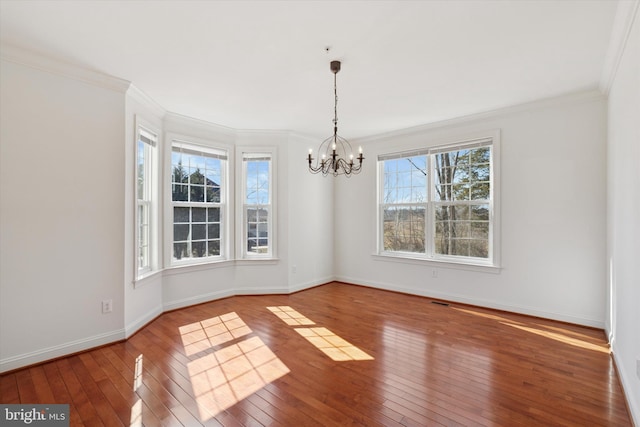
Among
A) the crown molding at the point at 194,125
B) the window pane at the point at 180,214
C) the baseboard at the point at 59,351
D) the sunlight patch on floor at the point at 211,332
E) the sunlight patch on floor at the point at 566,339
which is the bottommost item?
the sunlight patch on floor at the point at 211,332

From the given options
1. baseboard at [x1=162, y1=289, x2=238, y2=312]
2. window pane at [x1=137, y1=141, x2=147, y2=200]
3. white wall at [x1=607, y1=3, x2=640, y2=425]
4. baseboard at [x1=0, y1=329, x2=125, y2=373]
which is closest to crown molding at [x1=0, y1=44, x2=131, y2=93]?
window pane at [x1=137, y1=141, x2=147, y2=200]

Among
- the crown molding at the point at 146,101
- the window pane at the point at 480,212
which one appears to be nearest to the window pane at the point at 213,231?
the crown molding at the point at 146,101

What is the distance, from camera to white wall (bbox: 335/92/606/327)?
3.46 m

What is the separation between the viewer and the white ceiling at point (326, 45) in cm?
208

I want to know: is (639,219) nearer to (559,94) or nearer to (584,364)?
(584,364)

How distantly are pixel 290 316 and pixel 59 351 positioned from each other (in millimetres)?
2297

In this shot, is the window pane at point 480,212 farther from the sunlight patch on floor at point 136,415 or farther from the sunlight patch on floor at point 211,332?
the sunlight patch on floor at point 136,415

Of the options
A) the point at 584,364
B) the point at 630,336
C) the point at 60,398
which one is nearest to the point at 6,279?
the point at 60,398

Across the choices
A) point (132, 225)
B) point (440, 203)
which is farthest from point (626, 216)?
point (132, 225)

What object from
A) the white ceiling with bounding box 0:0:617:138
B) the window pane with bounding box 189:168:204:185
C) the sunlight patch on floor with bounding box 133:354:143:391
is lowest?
the sunlight patch on floor with bounding box 133:354:143:391

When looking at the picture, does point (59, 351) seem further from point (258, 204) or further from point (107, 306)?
point (258, 204)

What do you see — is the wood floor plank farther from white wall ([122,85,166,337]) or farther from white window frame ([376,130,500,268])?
white window frame ([376,130,500,268])

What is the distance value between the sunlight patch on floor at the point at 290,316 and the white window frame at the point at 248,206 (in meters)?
1.02

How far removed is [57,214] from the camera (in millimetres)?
2781
